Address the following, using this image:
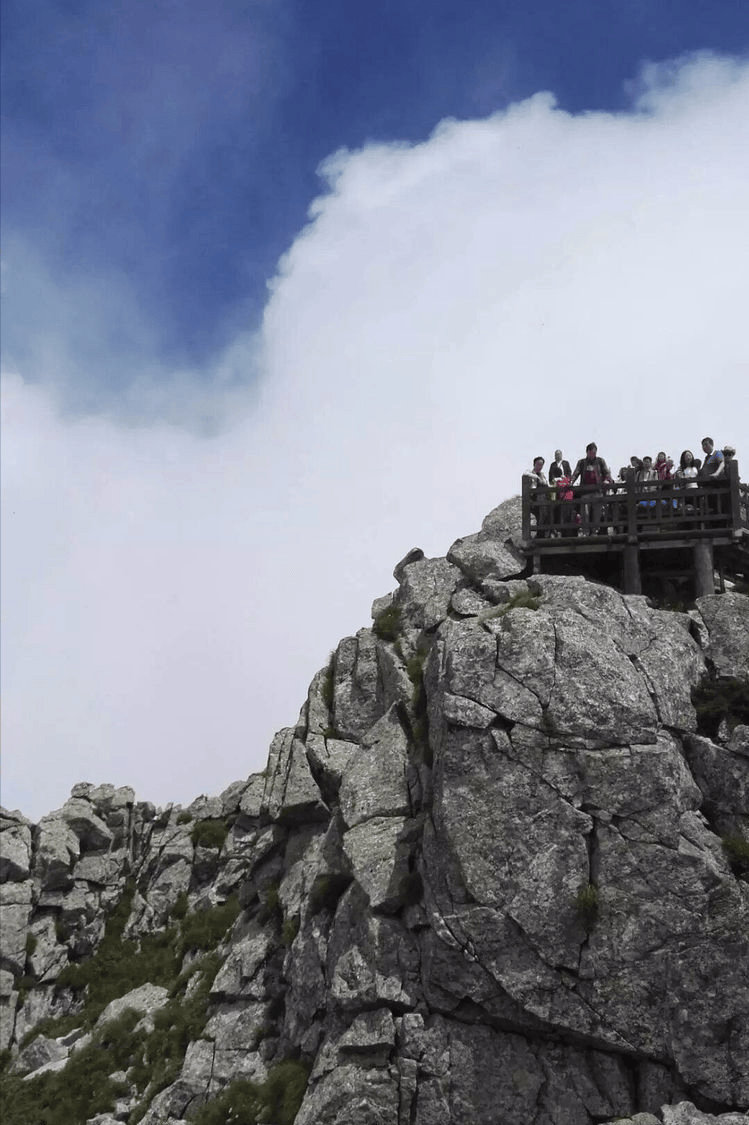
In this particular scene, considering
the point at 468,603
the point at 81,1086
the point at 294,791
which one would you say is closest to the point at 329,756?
the point at 294,791

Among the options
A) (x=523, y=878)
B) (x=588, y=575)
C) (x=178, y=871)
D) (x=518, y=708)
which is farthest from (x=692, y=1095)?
(x=178, y=871)

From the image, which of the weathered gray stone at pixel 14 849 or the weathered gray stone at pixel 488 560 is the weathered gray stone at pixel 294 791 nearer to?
the weathered gray stone at pixel 488 560

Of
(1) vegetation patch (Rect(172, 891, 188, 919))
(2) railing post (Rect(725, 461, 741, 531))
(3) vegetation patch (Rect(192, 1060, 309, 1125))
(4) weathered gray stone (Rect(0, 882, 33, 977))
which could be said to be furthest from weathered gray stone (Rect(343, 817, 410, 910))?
(4) weathered gray stone (Rect(0, 882, 33, 977))

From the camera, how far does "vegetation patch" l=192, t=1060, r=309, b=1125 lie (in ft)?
90.1

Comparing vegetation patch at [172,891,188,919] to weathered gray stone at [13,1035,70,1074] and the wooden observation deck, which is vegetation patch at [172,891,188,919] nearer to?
weathered gray stone at [13,1035,70,1074]

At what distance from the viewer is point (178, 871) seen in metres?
52.0

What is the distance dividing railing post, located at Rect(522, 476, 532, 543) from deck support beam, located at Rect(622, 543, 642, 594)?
3873 millimetres

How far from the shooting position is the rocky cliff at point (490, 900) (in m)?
24.7

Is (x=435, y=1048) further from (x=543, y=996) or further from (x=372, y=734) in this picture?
(x=372, y=734)

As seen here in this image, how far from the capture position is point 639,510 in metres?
36.2

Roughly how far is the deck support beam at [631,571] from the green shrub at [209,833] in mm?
29194

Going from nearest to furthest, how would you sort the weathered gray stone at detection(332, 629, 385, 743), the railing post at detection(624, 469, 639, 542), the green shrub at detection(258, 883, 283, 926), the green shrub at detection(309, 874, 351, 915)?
the green shrub at detection(309, 874, 351, 915), the railing post at detection(624, 469, 639, 542), the green shrub at detection(258, 883, 283, 926), the weathered gray stone at detection(332, 629, 385, 743)

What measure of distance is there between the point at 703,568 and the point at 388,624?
1346cm

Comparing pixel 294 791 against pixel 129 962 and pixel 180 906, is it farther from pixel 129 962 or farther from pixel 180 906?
pixel 129 962
